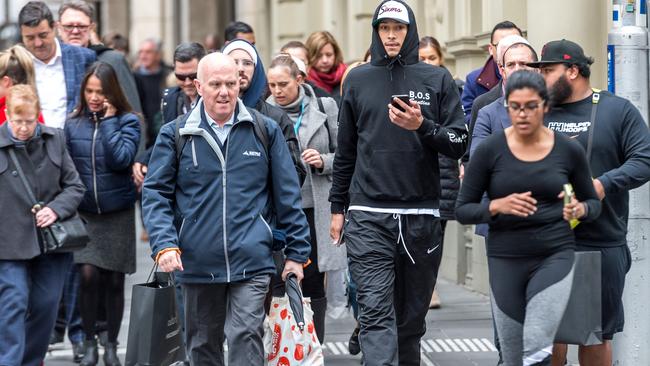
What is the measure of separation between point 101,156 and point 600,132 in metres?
3.68

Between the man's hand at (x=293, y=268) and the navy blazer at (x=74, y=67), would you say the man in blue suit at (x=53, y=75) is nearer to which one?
the navy blazer at (x=74, y=67)

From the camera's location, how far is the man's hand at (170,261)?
738cm

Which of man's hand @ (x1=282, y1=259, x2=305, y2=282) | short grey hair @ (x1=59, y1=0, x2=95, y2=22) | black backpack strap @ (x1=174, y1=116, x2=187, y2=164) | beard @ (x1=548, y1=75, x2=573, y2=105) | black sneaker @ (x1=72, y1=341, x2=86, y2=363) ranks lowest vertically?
black sneaker @ (x1=72, y1=341, x2=86, y2=363)

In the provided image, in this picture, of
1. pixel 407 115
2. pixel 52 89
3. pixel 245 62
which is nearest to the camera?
pixel 407 115

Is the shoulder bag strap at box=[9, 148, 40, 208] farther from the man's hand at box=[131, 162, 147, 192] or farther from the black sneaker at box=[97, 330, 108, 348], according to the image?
the black sneaker at box=[97, 330, 108, 348]

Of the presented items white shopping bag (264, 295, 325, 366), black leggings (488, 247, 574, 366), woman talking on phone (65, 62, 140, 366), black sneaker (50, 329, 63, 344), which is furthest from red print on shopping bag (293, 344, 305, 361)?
black sneaker (50, 329, 63, 344)

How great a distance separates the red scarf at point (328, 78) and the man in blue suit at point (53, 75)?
195cm

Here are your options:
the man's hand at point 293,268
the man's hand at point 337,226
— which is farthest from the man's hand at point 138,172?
the man's hand at point 293,268

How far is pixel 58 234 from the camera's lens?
9.04m

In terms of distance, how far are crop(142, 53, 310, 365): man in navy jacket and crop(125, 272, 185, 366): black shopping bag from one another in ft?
0.36

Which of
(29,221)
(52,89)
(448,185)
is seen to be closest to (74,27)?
(52,89)

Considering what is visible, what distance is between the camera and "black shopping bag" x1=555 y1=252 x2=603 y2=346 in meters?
7.09

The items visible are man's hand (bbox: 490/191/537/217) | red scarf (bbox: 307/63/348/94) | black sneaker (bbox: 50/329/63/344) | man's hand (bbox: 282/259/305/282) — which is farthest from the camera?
red scarf (bbox: 307/63/348/94)

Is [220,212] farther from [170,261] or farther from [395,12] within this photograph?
[395,12]
